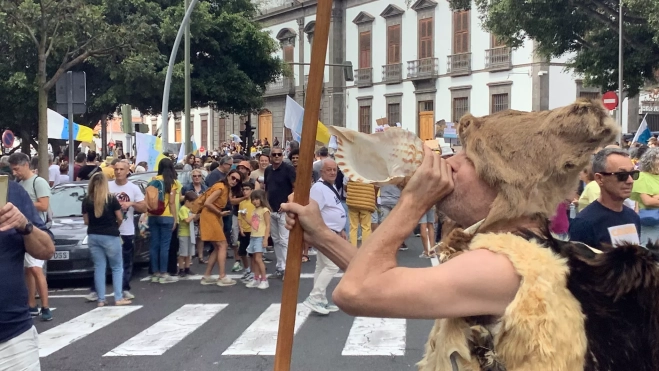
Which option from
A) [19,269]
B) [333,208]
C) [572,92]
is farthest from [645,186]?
[572,92]

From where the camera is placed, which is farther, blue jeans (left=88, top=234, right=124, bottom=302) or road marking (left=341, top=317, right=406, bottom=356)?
blue jeans (left=88, top=234, right=124, bottom=302)

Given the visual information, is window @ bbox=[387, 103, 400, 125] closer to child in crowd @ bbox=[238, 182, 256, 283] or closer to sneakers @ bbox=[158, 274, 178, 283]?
child in crowd @ bbox=[238, 182, 256, 283]

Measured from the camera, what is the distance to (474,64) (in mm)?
36188

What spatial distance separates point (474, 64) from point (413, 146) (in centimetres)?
3497

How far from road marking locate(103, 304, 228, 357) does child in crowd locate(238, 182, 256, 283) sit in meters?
1.81

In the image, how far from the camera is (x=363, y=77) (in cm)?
4306

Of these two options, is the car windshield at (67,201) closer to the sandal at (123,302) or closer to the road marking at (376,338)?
the sandal at (123,302)

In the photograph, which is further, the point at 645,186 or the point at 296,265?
the point at 645,186

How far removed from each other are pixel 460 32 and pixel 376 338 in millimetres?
31001

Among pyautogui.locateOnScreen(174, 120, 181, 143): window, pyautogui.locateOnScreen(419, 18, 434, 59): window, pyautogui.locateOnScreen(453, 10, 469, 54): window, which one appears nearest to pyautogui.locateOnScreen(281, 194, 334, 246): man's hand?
pyautogui.locateOnScreen(453, 10, 469, 54): window

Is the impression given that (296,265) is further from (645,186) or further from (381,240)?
(645,186)

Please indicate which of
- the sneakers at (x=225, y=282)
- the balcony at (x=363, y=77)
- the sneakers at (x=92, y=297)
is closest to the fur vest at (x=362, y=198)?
the sneakers at (x=225, y=282)

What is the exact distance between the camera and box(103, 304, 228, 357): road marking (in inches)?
286

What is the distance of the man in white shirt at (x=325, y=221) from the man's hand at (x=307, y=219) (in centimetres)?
578
